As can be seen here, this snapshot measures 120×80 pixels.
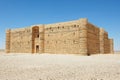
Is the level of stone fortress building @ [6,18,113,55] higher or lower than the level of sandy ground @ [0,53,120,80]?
higher

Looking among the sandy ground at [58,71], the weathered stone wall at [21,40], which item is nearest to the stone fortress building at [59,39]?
the weathered stone wall at [21,40]

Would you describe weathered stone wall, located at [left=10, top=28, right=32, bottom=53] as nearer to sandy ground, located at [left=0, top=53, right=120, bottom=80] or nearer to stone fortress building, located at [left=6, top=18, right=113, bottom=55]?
stone fortress building, located at [left=6, top=18, right=113, bottom=55]

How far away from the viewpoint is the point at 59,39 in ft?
78.6

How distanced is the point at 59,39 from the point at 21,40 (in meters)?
9.99

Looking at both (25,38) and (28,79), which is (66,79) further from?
(25,38)

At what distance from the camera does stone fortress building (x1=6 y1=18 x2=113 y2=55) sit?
21750mm

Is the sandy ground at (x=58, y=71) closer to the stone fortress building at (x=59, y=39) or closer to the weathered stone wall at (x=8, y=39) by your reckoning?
the stone fortress building at (x=59, y=39)

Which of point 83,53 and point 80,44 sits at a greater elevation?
point 80,44

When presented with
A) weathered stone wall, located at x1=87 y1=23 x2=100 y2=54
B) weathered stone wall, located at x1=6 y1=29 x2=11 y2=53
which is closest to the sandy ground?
weathered stone wall, located at x1=87 y1=23 x2=100 y2=54

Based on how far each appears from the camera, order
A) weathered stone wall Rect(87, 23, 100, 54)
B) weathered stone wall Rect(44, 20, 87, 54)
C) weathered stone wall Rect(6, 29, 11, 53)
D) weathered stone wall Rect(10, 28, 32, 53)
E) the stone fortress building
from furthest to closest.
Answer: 1. weathered stone wall Rect(6, 29, 11, 53)
2. weathered stone wall Rect(10, 28, 32, 53)
3. weathered stone wall Rect(87, 23, 100, 54)
4. the stone fortress building
5. weathered stone wall Rect(44, 20, 87, 54)

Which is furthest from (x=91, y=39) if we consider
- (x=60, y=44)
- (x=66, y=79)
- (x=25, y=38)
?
(x=66, y=79)

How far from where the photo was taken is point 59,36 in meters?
24.0

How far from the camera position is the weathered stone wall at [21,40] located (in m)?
28.3

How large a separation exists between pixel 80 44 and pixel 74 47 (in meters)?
1.18
